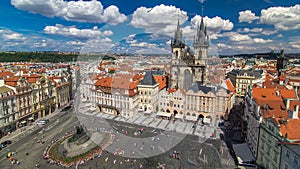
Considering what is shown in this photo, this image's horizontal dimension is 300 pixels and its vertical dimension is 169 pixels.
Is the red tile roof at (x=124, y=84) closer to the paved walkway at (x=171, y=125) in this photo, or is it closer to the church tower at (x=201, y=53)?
the paved walkway at (x=171, y=125)

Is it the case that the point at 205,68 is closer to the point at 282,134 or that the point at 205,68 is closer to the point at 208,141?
the point at 208,141

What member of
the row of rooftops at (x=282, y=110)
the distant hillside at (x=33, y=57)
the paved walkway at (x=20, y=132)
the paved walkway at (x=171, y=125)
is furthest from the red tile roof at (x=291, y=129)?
the distant hillside at (x=33, y=57)

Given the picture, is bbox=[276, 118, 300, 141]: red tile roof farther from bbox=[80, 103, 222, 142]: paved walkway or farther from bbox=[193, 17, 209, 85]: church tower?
bbox=[193, 17, 209, 85]: church tower

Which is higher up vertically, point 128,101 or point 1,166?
point 128,101

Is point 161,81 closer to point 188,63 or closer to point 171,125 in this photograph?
point 188,63

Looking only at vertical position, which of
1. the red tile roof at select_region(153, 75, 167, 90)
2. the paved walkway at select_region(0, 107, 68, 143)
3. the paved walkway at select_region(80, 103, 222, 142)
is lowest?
the paved walkway at select_region(0, 107, 68, 143)

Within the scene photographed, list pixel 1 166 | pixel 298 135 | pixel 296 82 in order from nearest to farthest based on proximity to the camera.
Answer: pixel 298 135, pixel 1 166, pixel 296 82

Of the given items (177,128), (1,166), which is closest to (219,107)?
(177,128)

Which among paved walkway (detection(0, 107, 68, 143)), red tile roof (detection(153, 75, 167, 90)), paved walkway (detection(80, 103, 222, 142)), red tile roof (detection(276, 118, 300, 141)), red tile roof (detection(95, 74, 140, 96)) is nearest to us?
red tile roof (detection(276, 118, 300, 141))

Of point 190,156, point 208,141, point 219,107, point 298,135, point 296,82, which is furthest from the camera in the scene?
point 296,82

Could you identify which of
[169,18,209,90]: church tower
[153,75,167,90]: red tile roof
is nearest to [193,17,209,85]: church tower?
[169,18,209,90]: church tower

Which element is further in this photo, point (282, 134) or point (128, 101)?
point (128, 101)
